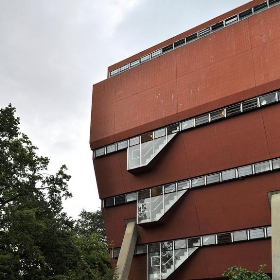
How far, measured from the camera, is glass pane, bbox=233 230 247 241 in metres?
25.3

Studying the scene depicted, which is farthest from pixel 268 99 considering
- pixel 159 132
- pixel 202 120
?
pixel 159 132

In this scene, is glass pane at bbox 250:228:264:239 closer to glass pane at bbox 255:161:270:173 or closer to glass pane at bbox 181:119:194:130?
glass pane at bbox 255:161:270:173

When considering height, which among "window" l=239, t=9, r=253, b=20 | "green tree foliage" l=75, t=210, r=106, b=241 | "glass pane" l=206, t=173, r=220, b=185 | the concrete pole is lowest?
the concrete pole

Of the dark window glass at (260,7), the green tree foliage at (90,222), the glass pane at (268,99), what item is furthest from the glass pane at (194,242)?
the green tree foliage at (90,222)

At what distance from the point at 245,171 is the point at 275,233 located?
4.19 meters

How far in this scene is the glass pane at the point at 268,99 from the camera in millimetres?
24486

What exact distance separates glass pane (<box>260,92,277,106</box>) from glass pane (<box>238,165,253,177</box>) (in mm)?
3266

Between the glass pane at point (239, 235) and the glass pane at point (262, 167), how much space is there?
3.22 m

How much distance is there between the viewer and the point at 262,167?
24750 millimetres

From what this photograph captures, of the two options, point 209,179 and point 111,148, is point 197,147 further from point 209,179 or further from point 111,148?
point 111,148

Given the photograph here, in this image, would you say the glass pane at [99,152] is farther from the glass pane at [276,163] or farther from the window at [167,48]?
the glass pane at [276,163]

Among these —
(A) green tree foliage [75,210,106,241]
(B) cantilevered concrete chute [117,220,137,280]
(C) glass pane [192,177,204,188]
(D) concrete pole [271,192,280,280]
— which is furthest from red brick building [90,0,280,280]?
(A) green tree foliage [75,210,106,241]

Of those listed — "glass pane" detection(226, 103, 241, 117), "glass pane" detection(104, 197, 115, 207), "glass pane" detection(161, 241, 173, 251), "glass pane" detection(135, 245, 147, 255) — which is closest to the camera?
"glass pane" detection(226, 103, 241, 117)

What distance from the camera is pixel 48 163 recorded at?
27391 mm
